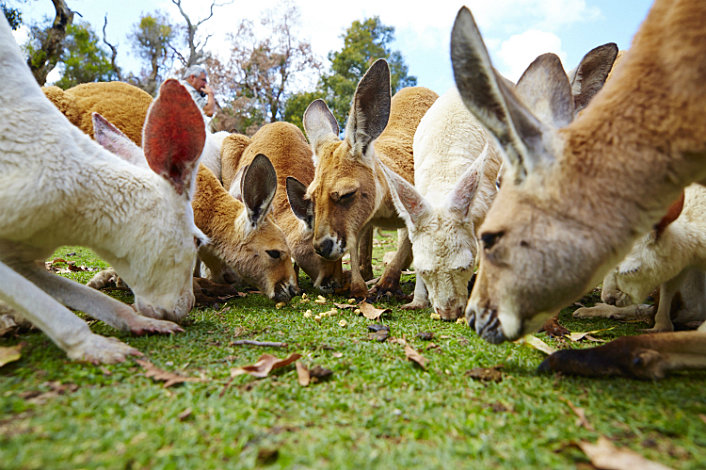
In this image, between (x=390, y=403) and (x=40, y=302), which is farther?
(x=40, y=302)

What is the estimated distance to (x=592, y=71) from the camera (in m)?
3.67

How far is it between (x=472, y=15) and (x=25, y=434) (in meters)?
1.97

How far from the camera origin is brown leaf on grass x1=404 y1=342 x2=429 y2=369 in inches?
82.6

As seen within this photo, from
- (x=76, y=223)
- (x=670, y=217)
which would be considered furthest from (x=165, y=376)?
(x=670, y=217)

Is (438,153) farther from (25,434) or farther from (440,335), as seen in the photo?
(25,434)

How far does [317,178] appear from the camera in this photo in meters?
4.07

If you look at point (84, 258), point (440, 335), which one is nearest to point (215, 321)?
point (440, 335)

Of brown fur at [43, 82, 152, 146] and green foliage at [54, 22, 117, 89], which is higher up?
green foliage at [54, 22, 117, 89]

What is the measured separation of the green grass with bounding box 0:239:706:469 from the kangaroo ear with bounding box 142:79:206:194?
91 cm

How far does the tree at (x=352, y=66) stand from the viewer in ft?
75.2

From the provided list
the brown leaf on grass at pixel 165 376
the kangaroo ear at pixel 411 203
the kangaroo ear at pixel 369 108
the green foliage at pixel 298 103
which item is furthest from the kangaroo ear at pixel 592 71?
the green foliage at pixel 298 103

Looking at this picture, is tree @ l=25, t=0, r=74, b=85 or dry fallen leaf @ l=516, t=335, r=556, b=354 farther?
tree @ l=25, t=0, r=74, b=85

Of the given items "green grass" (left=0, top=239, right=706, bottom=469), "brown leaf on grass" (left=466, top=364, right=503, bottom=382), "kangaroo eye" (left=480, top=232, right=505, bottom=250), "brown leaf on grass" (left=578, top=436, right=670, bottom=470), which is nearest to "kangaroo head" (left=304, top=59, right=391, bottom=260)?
"green grass" (left=0, top=239, right=706, bottom=469)

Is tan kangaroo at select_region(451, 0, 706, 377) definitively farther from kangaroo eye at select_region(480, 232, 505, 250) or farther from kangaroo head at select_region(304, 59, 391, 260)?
kangaroo head at select_region(304, 59, 391, 260)
